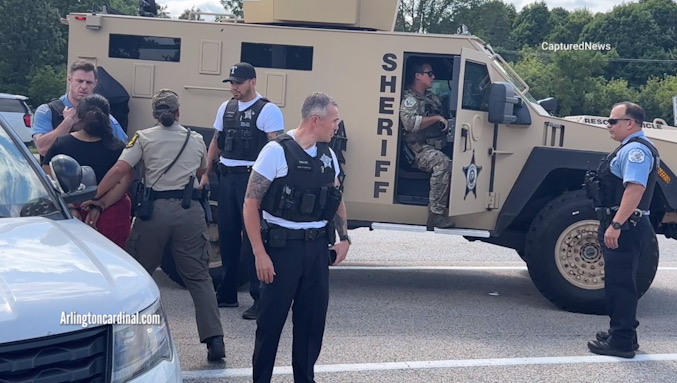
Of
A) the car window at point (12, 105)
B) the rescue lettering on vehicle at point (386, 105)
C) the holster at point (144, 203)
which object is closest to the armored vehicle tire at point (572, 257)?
the rescue lettering on vehicle at point (386, 105)

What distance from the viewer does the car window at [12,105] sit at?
78.9 ft

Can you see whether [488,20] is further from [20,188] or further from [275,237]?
[20,188]

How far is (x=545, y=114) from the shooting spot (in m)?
7.70

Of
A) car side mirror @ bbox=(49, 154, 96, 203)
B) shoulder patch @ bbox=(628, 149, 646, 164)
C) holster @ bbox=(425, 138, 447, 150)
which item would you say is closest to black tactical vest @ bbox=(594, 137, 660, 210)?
shoulder patch @ bbox=(628, 149, 646, 164)

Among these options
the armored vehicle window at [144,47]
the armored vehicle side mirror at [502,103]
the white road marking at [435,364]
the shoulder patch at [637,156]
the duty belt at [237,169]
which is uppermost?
the armored vehicle window at [144,47]

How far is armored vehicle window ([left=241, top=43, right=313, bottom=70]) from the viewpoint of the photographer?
759 centimetres

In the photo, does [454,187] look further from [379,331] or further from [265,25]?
[265,25]

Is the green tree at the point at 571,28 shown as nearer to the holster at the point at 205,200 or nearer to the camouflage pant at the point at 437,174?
Answer: the camouflage pant at the point at 437,174

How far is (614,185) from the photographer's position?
243 inches

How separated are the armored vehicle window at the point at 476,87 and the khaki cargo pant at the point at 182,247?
2.92 metres

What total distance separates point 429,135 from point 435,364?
249 centimetres

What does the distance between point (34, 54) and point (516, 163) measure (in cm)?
3303

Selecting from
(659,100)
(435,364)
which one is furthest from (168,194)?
(659,100)

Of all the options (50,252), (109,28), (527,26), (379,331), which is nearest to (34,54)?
(109,28)
